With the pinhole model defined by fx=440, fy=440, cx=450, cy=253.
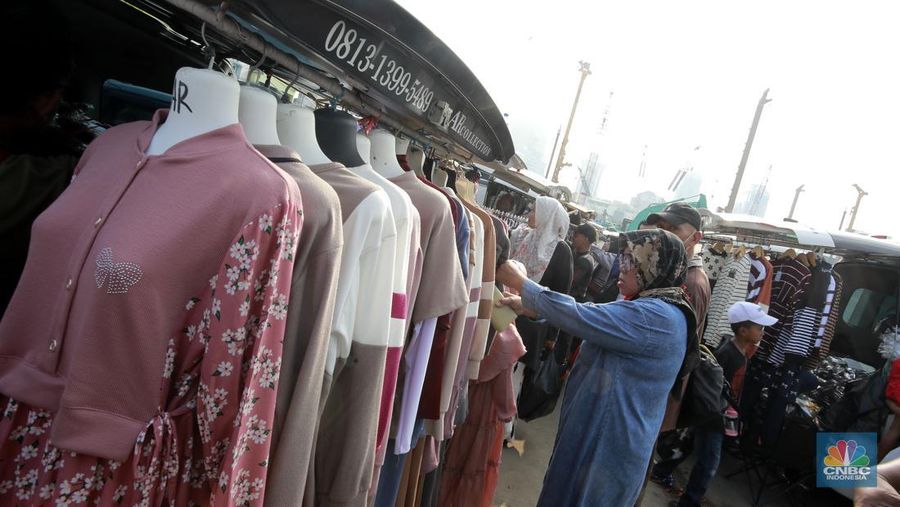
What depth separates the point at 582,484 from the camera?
2170 mm

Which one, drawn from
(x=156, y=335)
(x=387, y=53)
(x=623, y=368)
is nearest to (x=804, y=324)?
(x=623, y=368)

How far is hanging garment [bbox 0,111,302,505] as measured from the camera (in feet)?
2.92

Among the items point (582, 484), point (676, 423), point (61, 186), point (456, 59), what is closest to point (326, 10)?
point (456, 59)

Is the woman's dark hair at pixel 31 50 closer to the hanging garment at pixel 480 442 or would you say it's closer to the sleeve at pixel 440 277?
the sleeve at pixel 440 277

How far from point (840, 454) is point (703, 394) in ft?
7.84

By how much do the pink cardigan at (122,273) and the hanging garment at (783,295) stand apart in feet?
19.0

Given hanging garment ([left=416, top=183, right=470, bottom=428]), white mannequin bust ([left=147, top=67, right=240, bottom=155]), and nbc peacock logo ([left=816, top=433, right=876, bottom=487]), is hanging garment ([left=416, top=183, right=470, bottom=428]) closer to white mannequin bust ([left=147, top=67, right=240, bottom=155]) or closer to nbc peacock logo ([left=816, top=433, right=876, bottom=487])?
white mannequin bust ([left=147, top=67, right=240, bottom=155])

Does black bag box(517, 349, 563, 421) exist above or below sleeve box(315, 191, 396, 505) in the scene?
below

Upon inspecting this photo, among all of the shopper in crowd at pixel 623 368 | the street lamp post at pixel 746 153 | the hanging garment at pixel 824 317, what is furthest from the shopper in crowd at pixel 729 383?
the street lamp post at pixel 746 153

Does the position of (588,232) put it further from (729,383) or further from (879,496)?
(879,496)

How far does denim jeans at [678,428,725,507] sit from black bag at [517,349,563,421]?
1.33 m

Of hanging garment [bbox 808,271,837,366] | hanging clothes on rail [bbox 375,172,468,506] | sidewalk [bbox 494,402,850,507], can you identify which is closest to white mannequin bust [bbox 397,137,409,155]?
hanging clothes on rail [bbox 375,172,468,506]

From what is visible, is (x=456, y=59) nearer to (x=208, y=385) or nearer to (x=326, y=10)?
(x=326, y=10)

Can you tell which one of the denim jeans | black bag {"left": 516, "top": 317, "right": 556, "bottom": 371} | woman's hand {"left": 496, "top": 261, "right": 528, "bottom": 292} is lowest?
the denim jeans
